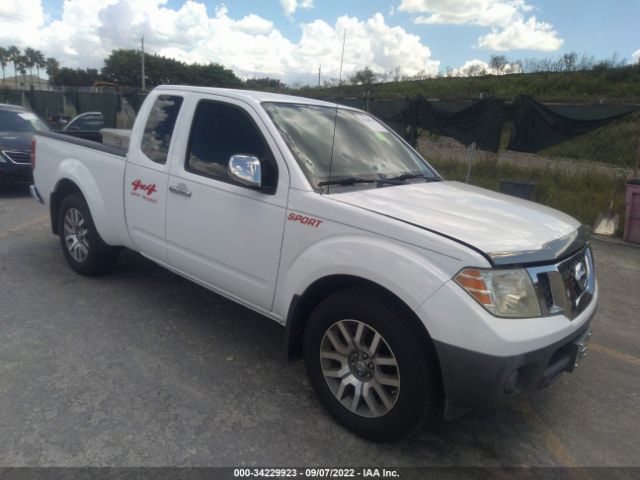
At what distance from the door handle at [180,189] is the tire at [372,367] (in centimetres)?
145

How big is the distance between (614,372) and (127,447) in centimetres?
345

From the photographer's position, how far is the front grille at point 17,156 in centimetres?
902

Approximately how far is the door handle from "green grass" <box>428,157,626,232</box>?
7643 millimetres

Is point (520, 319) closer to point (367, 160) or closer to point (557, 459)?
point (557, 459)

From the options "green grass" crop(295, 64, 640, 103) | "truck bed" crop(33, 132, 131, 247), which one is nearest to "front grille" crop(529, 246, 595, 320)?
"truck bed" crop(33, 132, 131, 247)

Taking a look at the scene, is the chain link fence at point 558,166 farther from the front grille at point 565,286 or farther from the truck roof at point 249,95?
the front grille at point 565,286

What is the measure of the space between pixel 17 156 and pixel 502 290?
9.37 meters

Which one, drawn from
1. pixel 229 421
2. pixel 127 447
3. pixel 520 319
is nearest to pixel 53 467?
pixel 127 447

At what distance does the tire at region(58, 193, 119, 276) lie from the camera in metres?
4.83

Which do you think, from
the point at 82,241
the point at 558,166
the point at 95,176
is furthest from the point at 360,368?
the point at 558,166

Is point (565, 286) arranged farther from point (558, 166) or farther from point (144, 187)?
point (558, 166)

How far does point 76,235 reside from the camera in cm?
505

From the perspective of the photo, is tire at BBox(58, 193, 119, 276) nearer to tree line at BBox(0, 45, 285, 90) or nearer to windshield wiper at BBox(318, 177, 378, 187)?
windshield wiper at BBox(318, 177, 378, 187)

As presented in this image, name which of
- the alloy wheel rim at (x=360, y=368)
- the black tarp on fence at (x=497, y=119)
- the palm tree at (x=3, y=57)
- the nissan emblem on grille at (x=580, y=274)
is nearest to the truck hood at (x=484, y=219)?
the nissan emblem on grille at (x=580, y=274)
